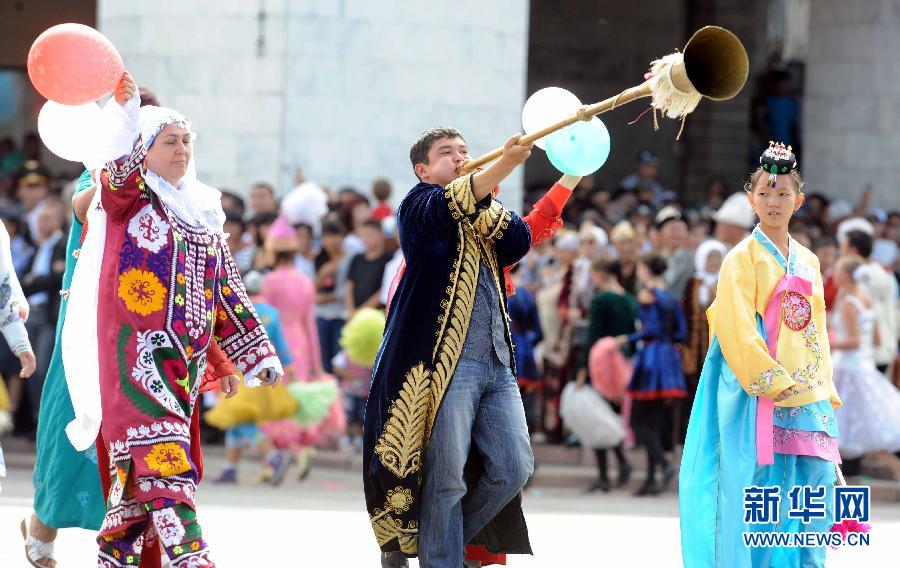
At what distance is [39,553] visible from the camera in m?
7.70

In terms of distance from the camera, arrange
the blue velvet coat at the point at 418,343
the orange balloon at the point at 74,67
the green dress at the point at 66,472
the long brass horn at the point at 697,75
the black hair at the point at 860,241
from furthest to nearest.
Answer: the black hair at the point at 860,241, the green dress at the point at 66,472, the blue velvet coat at the point at 418,343, the orange balloon at the point at 74,67, the long brass horn at the point at 697,75

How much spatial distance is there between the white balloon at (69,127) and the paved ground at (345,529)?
2163 mm

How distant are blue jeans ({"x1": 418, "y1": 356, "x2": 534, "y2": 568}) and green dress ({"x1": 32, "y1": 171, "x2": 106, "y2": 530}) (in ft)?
5.07

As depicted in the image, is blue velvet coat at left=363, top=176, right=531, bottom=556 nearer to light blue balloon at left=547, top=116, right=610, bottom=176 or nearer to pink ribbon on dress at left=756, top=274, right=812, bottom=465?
light blue balloon at left=547, top=116, right=610, bottom=176

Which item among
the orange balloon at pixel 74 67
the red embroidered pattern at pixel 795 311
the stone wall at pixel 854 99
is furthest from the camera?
the stone wall at pixel 854 99

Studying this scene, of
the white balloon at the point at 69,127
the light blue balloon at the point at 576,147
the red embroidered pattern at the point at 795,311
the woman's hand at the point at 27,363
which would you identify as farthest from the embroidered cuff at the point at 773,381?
the woman's hand at the point at 27,363

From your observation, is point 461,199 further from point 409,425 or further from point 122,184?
point 122,184

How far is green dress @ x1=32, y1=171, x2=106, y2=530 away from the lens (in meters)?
7.33

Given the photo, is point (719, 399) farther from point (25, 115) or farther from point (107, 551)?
point (25, 115)

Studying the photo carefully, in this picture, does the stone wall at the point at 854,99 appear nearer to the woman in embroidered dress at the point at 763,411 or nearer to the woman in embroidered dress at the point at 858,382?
the woman in embroidered dress at the point at 858,382

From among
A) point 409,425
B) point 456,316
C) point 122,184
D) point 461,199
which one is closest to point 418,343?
point 456,316

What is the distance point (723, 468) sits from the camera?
716 cm

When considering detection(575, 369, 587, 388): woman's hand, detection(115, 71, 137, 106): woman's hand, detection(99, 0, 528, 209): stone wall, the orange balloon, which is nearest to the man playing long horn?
detection(115, 71, 137, 106): woman's hand

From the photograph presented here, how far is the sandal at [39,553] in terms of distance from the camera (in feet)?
25.2
